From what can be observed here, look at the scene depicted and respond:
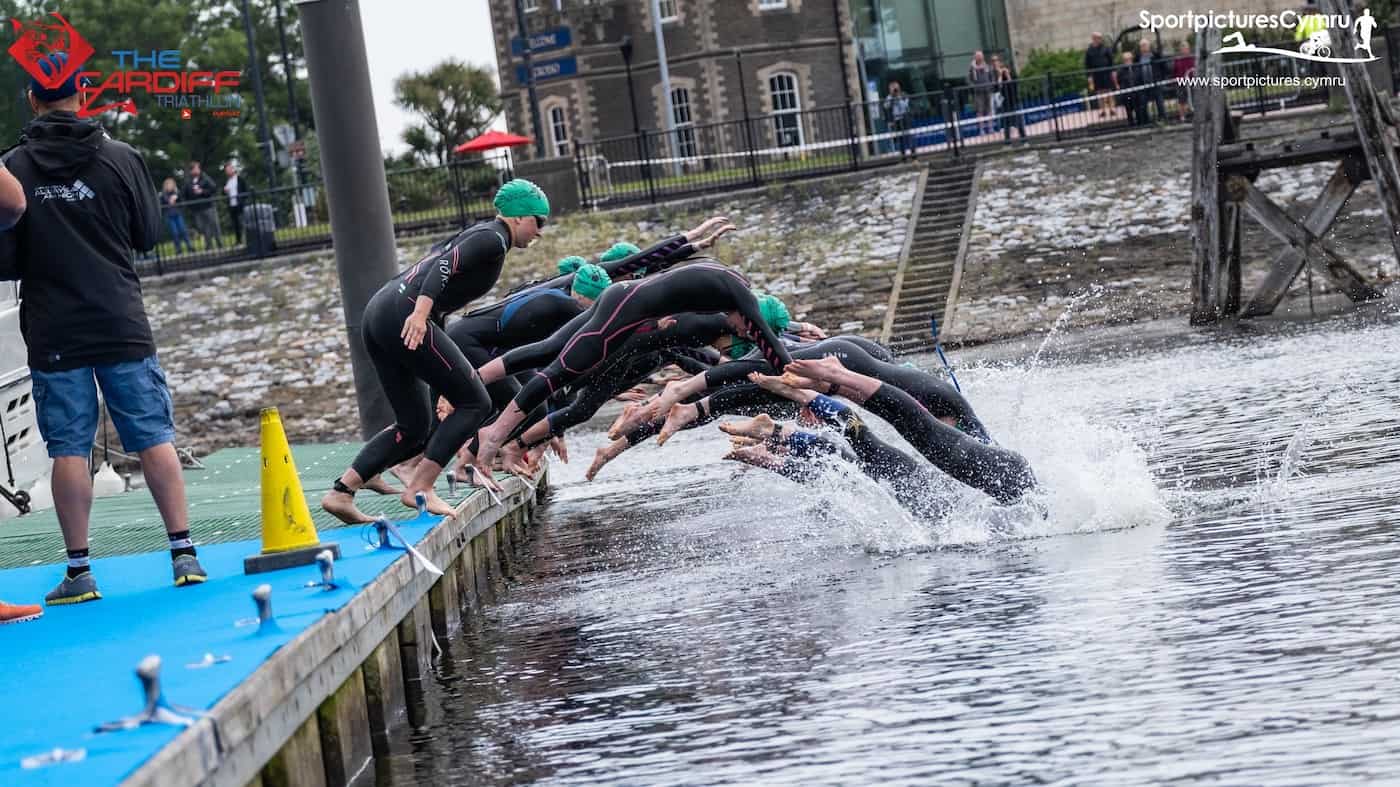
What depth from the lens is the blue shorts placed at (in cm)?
783

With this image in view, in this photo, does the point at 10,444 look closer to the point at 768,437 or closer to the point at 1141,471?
the point at 768,437

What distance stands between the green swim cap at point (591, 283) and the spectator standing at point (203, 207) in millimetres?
26926

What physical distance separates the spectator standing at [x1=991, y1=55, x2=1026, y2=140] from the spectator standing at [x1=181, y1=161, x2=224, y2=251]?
51.1ft

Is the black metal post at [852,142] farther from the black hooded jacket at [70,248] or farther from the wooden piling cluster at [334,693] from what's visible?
the black hooded jacket at [70,248]

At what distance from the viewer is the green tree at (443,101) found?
6981 cm

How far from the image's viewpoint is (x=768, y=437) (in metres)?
12.3

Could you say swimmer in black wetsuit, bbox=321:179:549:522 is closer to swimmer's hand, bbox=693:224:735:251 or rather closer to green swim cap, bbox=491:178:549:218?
green swim cap, bbox=491:178:549:218

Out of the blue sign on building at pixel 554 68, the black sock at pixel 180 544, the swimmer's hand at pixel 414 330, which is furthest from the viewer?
the blue sign on building at pixel 554 68

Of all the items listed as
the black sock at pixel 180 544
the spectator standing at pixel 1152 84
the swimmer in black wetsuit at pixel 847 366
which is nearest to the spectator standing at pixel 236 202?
the spectator standing at pixel 1152 84

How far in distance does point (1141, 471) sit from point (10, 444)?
909cm

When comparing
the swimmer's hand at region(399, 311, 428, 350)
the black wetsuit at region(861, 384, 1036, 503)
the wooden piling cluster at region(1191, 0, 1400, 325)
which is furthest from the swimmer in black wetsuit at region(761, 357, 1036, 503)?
the wooden piling cluster at region(1191, 0, 1400, 325)

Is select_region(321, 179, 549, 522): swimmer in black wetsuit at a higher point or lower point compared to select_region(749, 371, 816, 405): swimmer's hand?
higher

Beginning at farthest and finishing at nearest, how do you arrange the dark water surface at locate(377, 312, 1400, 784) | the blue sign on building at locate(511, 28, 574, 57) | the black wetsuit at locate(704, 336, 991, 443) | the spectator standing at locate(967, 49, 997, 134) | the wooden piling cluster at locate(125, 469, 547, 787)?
the blue sign on building at locate(511, 28, 574, 57) → the spectator standing at locate(967, 49, 997, 134) → the black wetsuit at locate(704, 336, 991, 443) → the dark water surface at locate(377, 312, 1400, 784) → the wooden piling cluster at locate(125, 469, 547, 787)

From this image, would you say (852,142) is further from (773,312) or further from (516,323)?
(773,312)
